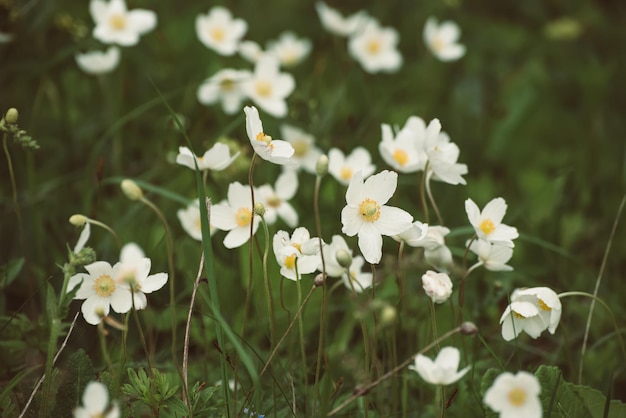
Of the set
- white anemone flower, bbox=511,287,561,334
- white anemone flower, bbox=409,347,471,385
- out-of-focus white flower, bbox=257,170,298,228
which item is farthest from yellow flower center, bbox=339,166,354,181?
white anemone flower, bbox=409,347,471,385

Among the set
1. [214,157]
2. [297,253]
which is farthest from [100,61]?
[297,253]

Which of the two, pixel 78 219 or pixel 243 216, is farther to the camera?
pixel 243 216

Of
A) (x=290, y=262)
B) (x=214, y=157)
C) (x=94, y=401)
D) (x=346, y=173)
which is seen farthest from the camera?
(x=346, y=173)

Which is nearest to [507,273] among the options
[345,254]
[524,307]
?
[524,307]

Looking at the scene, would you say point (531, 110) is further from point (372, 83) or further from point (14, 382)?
point (14, 382)

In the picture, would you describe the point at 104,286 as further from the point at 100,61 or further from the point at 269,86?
the point at 100,61
